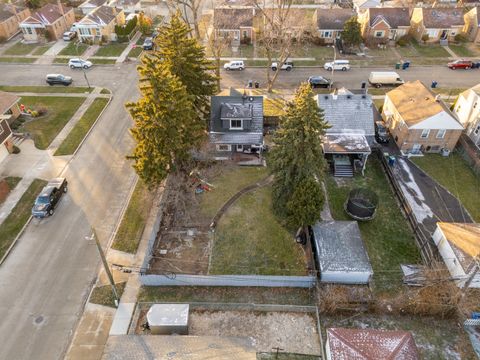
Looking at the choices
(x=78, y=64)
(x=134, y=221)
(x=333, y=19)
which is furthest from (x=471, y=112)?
(x=78, y=64)

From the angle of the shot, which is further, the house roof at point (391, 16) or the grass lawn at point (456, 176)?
the house roof at point (391, 16)

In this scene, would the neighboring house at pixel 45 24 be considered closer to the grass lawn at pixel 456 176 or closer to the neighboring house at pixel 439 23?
the grass lawn at pixel 456 176

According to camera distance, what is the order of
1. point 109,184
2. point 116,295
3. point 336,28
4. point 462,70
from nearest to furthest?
1. point 116,295
2. point 109,184
3. point 462,70
4. point 336,28

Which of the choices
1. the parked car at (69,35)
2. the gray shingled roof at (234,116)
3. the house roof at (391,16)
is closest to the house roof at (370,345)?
the gray shingled roof at (234,116)

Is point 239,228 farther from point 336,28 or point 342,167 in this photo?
Result: point 336,28

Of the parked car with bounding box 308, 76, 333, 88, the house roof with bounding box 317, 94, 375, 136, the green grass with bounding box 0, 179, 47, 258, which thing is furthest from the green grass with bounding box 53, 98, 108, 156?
the parked car with bounding box 308, 76, 333, 88

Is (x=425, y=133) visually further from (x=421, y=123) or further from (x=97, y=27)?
(x=97, y=27)

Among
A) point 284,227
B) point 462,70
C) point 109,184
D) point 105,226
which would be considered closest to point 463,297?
point 284,227
